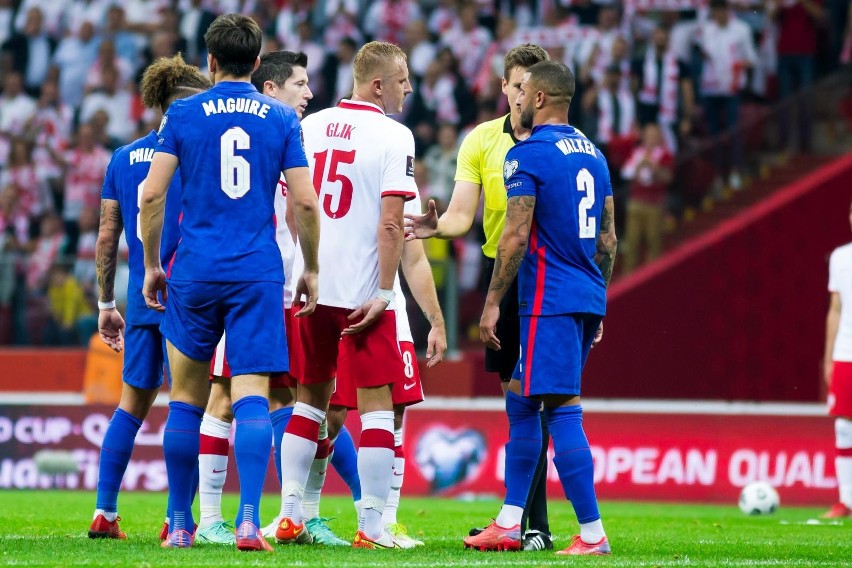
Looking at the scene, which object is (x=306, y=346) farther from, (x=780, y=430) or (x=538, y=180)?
(x=780, y=430)

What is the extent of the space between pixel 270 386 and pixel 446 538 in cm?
139

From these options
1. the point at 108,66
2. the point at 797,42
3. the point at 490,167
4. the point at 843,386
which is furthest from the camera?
the point at 108,66

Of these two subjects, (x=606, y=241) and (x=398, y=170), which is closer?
(x=398, y=170)

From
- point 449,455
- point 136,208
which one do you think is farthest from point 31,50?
point 136,208

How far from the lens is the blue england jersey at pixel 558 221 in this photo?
725 centimetres

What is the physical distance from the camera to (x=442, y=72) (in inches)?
728

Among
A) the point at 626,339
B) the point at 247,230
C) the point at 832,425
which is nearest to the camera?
the point at 247,230

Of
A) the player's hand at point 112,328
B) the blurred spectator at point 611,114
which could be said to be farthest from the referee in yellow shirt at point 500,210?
the blurred spectator at point 611,114

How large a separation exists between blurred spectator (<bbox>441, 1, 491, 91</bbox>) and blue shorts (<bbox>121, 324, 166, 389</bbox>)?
11.8 meters

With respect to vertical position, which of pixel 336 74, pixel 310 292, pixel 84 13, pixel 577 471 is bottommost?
pixel 577 471

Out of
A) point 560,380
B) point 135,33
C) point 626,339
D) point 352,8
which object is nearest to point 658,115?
point 626,339

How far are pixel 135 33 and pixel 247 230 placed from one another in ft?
46.8

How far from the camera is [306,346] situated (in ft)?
24.1

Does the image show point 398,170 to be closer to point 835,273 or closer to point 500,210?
point 500,210
